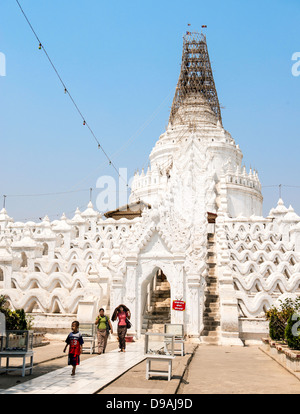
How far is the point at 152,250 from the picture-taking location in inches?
664

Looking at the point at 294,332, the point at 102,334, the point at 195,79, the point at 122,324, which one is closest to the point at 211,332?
the point at 122,324

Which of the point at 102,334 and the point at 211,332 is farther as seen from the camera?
the point at 211,332

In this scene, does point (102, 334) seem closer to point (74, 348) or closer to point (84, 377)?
point (74, 348)

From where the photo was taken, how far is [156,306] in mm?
18844

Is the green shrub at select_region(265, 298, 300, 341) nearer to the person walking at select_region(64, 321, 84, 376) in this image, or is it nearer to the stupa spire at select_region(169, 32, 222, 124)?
the person walking at select_region(64, 321, 84, 376)

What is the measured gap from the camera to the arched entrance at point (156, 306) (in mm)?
16766

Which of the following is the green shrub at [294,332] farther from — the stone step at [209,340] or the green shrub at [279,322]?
the stone step at [209,340]

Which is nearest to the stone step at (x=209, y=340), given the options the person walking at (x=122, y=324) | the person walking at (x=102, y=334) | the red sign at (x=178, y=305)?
the red sign at (x=178, y=305)

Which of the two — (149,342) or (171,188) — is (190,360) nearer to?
(149,342)

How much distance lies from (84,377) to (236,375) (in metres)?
2.86

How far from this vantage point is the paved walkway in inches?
301

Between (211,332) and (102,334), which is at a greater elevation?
(102,334)

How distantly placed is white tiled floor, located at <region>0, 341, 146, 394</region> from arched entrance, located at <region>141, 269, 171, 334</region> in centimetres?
517

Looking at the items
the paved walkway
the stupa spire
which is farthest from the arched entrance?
the stupa spire
